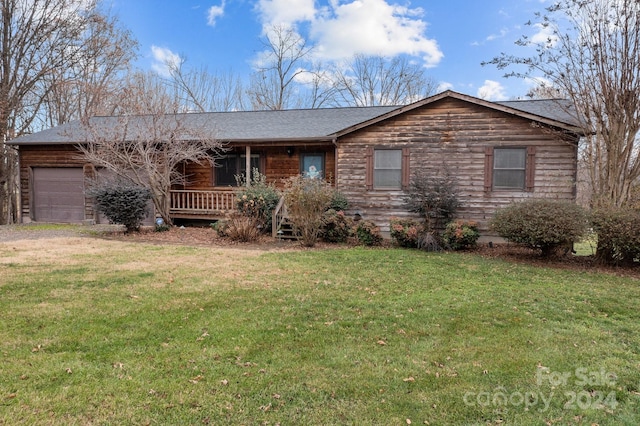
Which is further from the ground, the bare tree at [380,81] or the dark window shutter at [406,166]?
the bare tree at [380,81]

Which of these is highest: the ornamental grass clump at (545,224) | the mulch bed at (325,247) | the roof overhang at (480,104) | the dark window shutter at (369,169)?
the roof overhang at (480,104)

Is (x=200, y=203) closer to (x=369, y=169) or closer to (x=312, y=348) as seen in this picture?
(x=369, y=169)

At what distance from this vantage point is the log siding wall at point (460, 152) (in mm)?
9984

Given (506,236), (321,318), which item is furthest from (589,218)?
(321,318)

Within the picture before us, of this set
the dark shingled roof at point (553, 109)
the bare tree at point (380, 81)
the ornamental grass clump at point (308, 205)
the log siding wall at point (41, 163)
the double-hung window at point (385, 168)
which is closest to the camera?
the ornamental grass clump at point (308, 205)

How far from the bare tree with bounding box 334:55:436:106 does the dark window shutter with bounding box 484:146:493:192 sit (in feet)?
Result: 56.5

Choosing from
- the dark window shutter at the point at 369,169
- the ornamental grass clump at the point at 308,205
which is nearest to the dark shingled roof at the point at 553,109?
the dark window shutter at the point at 369,169

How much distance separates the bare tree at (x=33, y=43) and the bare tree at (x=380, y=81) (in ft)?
51.4

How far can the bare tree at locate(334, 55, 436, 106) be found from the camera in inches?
1056

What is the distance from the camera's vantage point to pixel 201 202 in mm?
13508

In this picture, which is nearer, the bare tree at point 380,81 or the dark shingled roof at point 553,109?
the dark shingled roof at point 553,109

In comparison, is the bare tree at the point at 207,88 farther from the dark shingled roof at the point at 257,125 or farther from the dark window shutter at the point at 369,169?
the dark window shutter at the point at 369,169

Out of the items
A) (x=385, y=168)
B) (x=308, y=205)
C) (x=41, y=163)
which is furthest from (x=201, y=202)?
(x=41, y=163)

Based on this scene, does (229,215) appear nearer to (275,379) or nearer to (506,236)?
(506,236)
